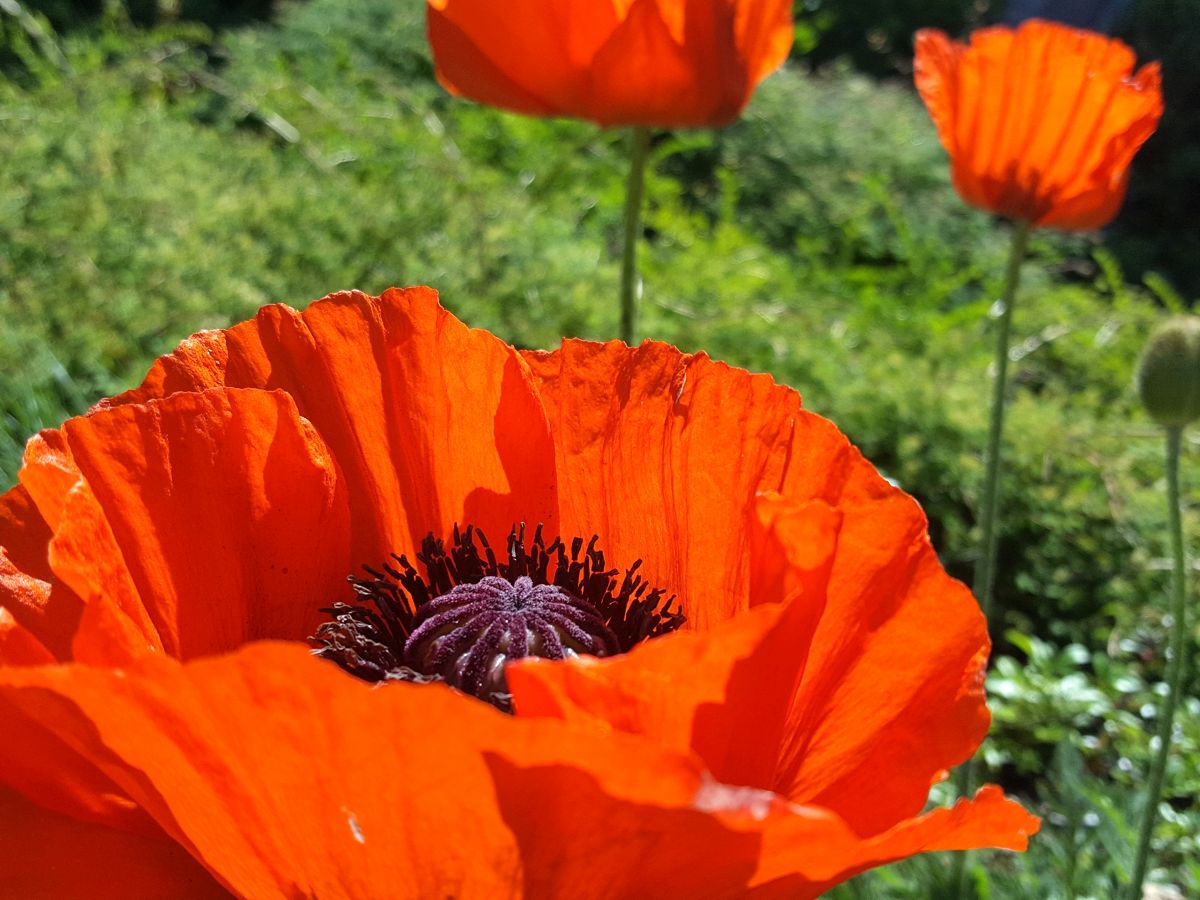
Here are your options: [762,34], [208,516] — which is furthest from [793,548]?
[762,34]

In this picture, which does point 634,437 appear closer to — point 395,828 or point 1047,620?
point 395,828

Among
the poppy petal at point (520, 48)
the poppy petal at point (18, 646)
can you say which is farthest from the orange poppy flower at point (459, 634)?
the poppy petal at point (520, 48)

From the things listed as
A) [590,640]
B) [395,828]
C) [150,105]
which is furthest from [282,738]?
[150,105]

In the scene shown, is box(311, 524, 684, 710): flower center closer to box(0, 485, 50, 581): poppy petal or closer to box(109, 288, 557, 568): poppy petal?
box(109, 288, 557, 568): poppy petal

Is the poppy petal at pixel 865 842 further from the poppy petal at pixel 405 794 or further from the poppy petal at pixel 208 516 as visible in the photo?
the poppy petal at pixel 208 516

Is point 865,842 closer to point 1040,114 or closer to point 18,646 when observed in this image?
point 18,646
